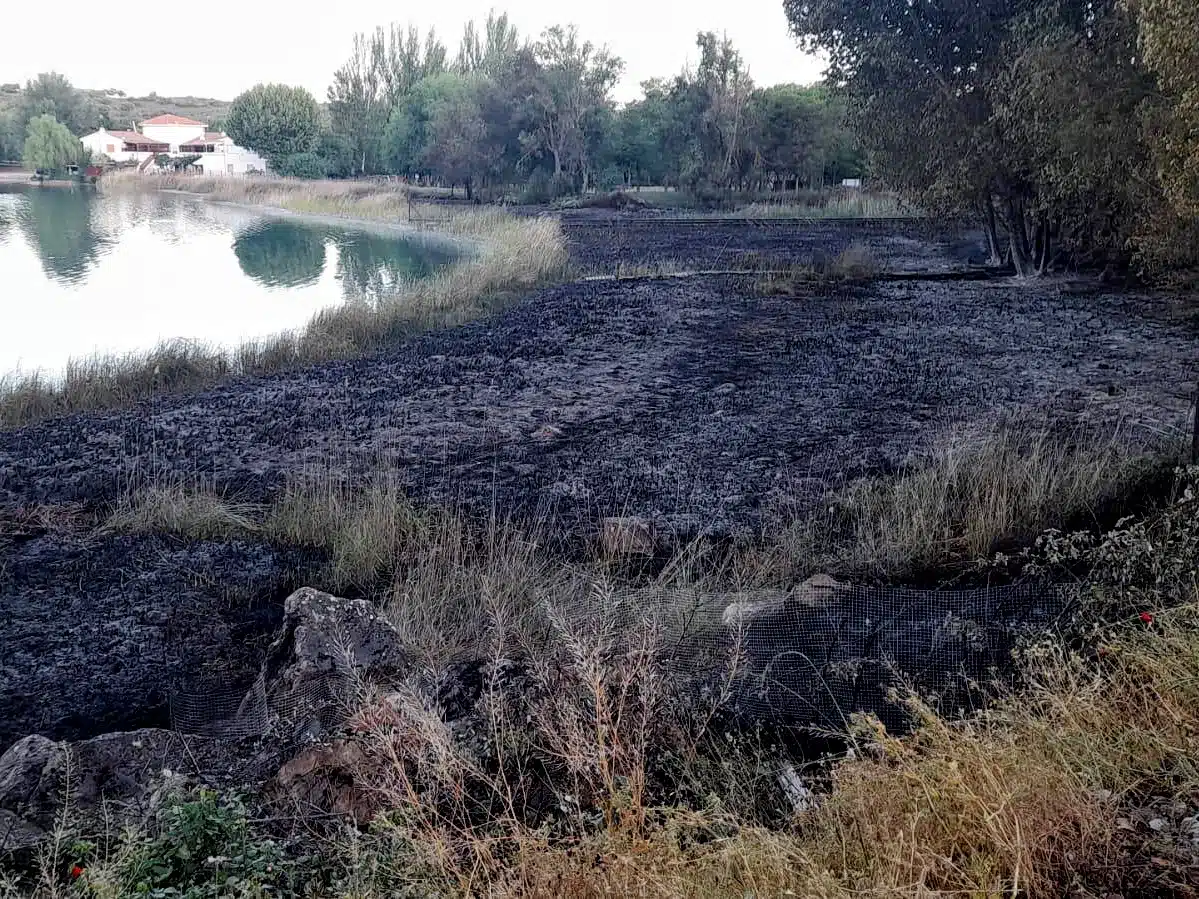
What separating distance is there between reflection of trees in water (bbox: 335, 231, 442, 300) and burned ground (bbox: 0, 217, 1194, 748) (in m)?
7.96

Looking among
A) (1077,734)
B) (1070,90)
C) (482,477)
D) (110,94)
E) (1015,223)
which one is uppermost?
(110,94)

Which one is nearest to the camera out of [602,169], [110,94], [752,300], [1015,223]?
[752,300]

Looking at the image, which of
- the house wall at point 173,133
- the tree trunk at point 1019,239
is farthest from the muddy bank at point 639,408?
the house wall at point 173,133

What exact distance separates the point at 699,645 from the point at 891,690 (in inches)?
53.5

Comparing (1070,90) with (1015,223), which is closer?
(1070,90)

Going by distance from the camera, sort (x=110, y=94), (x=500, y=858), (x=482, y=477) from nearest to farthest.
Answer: (x=500, y=858) < (x=482, y=477) < (x=110, y=94)

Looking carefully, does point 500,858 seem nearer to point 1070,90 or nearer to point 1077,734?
point 1077,734

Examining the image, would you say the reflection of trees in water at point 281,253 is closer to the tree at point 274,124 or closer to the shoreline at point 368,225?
the shoreline at point 368,225

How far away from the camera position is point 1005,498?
582 cm

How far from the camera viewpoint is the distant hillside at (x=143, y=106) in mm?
136375

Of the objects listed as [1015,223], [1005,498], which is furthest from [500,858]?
[1015,223]

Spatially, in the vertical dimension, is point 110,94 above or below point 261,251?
above

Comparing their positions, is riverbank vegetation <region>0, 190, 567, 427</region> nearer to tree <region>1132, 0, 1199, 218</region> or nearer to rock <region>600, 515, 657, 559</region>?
rock <region>600, 515, 657, 559</region>

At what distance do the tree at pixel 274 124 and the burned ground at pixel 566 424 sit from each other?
62059 mm
